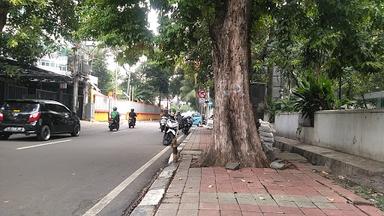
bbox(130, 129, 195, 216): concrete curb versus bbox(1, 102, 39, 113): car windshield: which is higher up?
bbox(1, 102, 39, 113): car windshield

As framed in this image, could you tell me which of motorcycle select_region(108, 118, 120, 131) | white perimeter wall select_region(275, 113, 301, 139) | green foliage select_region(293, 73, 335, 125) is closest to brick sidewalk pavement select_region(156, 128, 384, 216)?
green foliage select_region(293, 73, 335, 125)

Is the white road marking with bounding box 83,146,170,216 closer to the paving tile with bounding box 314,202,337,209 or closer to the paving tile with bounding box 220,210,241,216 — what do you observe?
the paving tile with bounding box 220,210,241,216

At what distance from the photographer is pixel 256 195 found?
6.67m

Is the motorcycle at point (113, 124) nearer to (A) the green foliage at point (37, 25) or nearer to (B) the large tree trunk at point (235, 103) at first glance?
(A) the green foliage at point (37, 25)

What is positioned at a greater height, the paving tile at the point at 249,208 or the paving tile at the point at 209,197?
the paving tile at the point at 209,197

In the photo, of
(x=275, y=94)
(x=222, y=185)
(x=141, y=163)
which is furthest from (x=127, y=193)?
(x=275, y=94)

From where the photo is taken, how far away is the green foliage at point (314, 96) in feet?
44.4

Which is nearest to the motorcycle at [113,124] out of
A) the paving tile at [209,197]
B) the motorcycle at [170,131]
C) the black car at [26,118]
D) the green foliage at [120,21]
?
the black car at [26,118]

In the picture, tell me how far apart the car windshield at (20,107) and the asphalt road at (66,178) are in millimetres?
3048

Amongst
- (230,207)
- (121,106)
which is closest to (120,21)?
(230,207)

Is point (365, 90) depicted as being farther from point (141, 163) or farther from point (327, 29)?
point (141, 163)

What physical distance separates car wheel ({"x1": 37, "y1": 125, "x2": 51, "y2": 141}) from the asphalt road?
2.79m

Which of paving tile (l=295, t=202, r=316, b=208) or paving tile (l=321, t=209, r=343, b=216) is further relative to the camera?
paving tile (l=295, t=202, r=316, b=208)

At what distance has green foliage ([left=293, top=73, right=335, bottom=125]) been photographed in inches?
533
